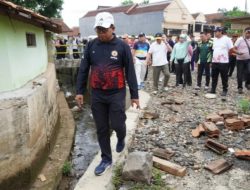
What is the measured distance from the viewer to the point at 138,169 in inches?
161

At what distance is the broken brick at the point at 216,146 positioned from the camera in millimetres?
5031

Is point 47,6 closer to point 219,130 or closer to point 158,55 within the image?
point 158,55

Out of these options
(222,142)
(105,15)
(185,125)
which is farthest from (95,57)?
(185,125)

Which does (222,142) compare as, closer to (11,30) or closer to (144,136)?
(144,136)

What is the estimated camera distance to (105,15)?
3859mm

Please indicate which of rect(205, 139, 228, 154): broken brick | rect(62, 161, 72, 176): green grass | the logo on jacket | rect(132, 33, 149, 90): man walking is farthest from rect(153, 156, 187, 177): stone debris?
rect(132, 33, 149, 90): man walking

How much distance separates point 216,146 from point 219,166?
0.69 meters

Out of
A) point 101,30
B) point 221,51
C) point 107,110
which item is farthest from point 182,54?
point 101,30

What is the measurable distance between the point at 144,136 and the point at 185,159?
1269 millimetres

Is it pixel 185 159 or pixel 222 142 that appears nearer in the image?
pixel 185 159

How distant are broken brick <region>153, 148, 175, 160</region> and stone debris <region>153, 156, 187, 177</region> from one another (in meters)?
0.23

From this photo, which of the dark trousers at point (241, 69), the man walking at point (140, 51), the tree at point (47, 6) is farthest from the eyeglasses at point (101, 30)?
the tree at point (47, 6)

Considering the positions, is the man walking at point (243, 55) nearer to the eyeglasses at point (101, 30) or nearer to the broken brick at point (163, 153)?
the broken brick at point (163, 153)

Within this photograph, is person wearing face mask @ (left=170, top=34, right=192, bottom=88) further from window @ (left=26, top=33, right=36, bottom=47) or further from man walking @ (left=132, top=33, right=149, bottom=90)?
window @ (left=26, top=33, right=36, bottom=47)
